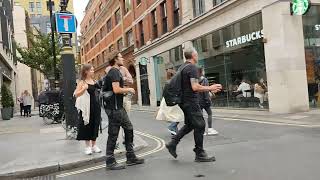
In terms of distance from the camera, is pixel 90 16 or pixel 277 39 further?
pixel 90 16

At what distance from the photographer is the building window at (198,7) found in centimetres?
2281

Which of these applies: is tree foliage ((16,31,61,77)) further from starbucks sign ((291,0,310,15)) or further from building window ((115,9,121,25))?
starbucks sign ((291,0,310,15))

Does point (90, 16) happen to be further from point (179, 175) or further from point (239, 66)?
point (179, 175)

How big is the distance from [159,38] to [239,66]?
10866 millimetres

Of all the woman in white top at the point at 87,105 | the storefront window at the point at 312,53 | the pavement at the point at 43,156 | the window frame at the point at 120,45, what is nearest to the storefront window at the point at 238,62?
the storefront window at the point at 312,53

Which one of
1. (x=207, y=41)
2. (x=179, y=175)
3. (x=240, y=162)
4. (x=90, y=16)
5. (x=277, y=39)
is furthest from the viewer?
(x=90, y=16)

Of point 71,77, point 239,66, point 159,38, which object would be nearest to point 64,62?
point 71,77

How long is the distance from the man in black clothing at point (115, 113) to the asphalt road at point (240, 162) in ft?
0.80

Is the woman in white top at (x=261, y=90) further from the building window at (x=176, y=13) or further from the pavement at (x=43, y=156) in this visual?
the building window at (x=176, y=13)

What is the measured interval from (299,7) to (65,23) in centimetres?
820

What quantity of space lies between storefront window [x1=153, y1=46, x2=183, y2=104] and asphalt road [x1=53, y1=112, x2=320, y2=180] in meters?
16.9

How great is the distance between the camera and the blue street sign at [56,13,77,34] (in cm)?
1151

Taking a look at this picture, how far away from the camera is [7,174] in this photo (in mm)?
7445

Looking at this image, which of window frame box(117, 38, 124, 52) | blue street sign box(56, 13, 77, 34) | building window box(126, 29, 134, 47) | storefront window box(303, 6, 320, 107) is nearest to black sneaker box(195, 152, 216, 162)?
blue street sign box(56, 13, 77, 34)
